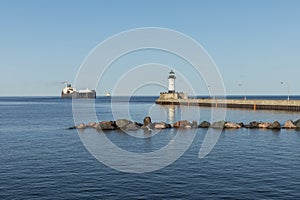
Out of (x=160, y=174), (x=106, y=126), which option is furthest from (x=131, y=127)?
(x=160, y=174)

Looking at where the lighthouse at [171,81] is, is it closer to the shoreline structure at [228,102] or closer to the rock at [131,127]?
the shoreline structure at [228,102]

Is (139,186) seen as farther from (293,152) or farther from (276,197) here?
(293,152)

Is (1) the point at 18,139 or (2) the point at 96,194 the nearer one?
(2) the point at 96,194

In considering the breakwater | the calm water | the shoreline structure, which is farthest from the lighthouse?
the calm water

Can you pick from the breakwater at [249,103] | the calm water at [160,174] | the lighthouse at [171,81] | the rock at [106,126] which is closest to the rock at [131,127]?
the rock at [106,126]

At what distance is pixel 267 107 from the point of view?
125 meters

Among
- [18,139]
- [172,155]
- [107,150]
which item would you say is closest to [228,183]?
[172,155]

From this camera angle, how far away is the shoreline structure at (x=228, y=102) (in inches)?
4486

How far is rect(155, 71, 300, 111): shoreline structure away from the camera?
114 meters

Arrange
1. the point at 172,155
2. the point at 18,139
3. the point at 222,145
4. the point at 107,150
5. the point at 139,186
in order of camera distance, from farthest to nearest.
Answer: the point at 18,139, the point at 222,145, the point at 107,150, the point at 172,155, the point at 139,186

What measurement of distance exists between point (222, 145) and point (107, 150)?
15.5m

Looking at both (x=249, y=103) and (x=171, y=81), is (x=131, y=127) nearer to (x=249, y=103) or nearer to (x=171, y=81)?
(x=249, y=103)

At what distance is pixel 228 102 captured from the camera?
147 meters

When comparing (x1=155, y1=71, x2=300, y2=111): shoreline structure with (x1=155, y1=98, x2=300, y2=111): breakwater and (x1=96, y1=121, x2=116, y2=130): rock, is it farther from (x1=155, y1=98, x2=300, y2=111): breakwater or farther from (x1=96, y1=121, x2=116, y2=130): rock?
(x1=96, y1=121, x2=116, y2=130): rock
